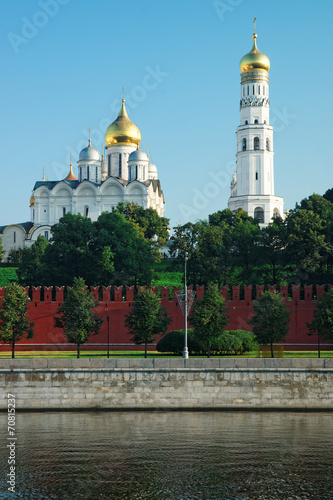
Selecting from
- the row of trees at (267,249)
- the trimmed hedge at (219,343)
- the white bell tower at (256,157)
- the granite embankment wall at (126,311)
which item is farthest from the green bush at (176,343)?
the white bell tower at (256,157)

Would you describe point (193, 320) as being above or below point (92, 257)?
below

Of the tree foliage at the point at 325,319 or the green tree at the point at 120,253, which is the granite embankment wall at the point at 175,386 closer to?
the tree foliage at the point at 325,319

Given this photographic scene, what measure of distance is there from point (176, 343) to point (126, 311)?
550cm

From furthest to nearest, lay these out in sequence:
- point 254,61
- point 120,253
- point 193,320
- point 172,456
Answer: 1. point 254,61
2. point 120,253
3. point 193,320
4. point 172,456

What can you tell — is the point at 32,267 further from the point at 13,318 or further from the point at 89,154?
the point at 89,154

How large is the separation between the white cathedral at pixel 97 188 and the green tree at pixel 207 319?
40032 mm

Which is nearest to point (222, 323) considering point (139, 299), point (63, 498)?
point (139, 299)

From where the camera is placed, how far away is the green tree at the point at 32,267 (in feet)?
153

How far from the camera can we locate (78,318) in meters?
32.1

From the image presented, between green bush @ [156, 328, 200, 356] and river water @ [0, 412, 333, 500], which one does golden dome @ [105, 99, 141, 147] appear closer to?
green bush @ [156, 328, 200, 356]

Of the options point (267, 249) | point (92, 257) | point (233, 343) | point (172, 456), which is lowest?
point (172, 456)

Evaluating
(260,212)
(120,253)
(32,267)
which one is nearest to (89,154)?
(260,212)

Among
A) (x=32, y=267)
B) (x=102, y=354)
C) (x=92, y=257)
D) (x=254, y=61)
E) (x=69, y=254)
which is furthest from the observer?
(x=254, y=61)

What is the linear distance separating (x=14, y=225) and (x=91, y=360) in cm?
5172
